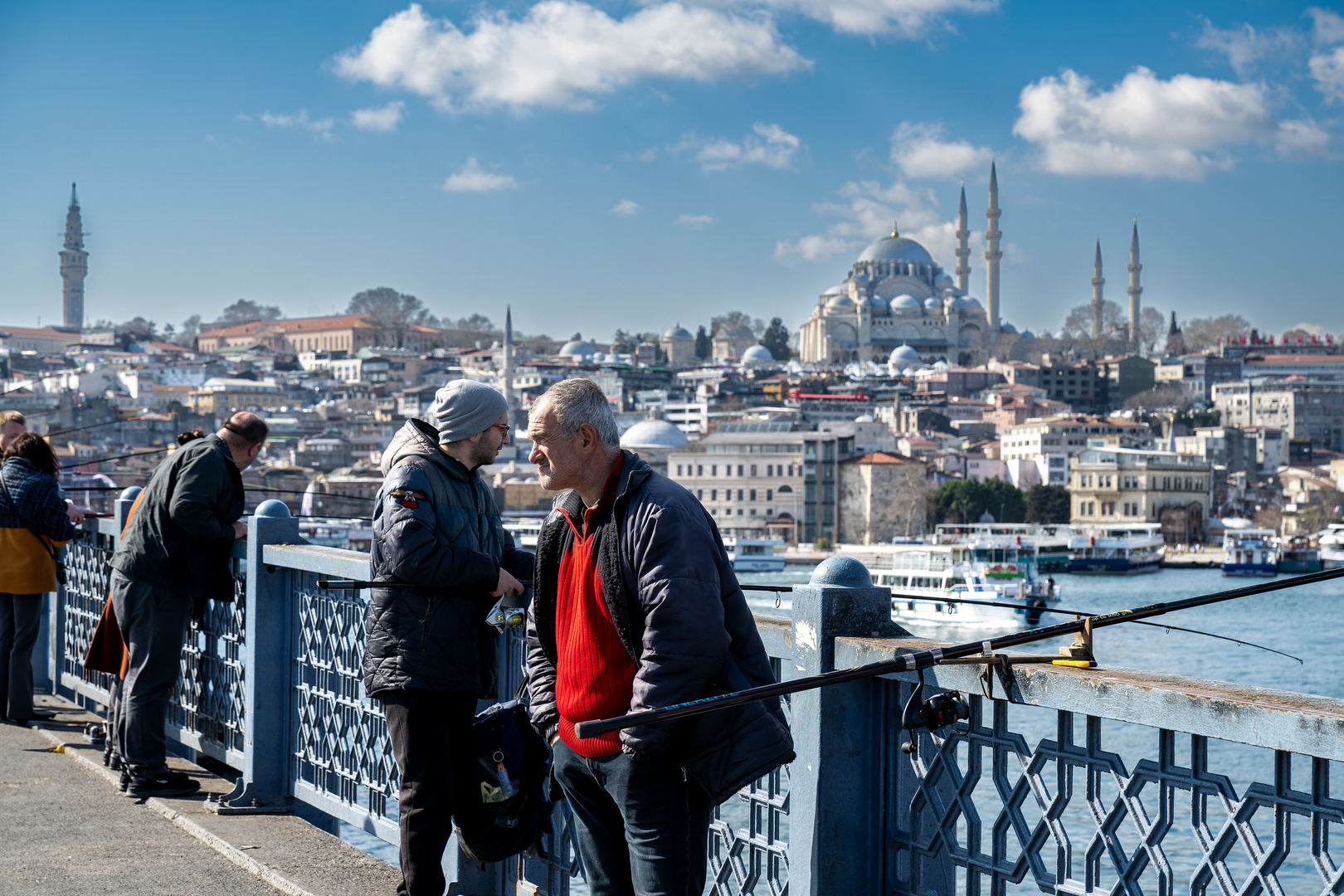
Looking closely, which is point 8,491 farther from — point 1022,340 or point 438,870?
point 1022,340

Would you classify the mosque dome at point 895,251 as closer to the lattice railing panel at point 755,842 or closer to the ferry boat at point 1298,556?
the ferry boat at point 1298,556

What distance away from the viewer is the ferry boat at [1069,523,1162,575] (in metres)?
44.8

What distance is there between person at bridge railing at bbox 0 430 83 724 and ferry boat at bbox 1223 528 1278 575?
42.3 metres

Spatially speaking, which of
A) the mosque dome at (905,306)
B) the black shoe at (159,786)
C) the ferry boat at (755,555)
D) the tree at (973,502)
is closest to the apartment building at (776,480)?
the tree at (973,502)

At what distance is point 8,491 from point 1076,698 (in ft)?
10.7

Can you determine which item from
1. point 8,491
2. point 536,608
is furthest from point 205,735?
point 536,608

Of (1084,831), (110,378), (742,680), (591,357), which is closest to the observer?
(742,680)

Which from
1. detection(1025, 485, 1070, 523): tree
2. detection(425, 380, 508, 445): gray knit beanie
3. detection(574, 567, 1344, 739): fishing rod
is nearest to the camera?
detection(574, 567, 1344, 739): fishing rod

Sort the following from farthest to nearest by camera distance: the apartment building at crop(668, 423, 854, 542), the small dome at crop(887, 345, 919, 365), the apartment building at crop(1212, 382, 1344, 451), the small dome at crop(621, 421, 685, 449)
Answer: the small dome at crop(887, 345, 919, 365) → the apartment building at crop(1212, 382, 1344, 451) → the small dome at crop(621, 421, 685, 449) → the apartment building at crop(668, 423, 854, 542)

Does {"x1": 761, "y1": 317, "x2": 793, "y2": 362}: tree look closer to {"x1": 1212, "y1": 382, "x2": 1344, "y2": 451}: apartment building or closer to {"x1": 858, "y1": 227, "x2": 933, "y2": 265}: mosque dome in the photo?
{"x1": 858, "y1": 227, "x2": 933, "y2": 265}: mosque dome

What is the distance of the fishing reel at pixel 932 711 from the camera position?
1479 millimetres

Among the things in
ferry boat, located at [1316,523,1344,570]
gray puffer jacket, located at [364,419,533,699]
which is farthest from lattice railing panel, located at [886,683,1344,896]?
ferry boat, located at [1316,523,1344,570]

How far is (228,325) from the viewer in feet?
372

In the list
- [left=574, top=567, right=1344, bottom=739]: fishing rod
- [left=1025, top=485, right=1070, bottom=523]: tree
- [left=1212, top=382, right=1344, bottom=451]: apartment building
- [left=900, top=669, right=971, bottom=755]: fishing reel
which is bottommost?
[left=1025, top=485, right=1070, bottom=523]: tree
